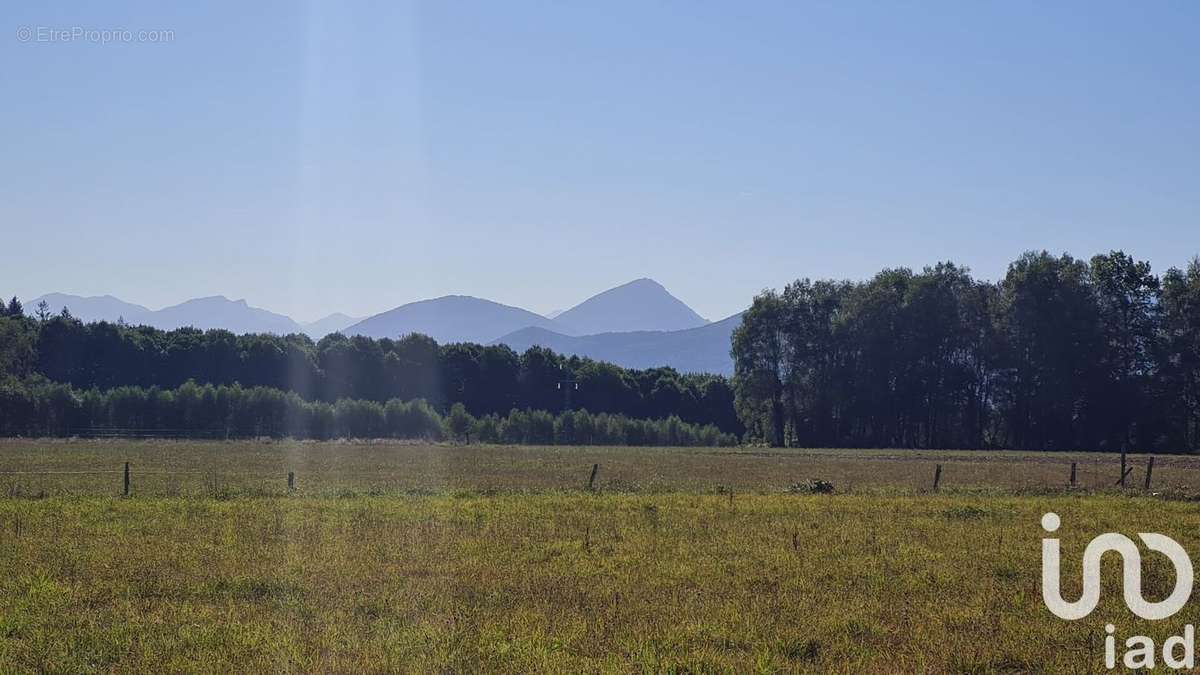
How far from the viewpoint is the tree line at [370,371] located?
132 meters

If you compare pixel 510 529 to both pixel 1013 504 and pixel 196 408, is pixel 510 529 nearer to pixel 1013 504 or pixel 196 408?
pixel 1013 504

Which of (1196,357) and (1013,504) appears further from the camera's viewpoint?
(1196,357)

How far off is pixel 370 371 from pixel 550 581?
403 feet

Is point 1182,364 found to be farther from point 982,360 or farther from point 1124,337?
point 982,360

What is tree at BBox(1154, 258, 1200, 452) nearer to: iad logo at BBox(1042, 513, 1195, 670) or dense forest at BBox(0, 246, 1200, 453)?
dense forest at BBox(0, 246, 1200, 453)

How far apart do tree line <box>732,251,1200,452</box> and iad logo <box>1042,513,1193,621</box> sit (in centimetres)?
8064

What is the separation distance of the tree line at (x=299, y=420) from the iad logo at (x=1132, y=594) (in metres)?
85.4

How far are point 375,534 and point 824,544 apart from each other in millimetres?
8862

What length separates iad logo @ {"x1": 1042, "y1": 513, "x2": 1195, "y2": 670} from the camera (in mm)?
12672

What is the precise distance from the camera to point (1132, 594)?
625 inches

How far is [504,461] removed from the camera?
62.8 metres

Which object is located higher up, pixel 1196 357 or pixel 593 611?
pixel 1196 357

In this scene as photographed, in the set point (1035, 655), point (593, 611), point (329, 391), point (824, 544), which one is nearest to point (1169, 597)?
point (1035, 655)

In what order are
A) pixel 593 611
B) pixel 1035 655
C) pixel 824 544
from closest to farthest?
pixel 1035 655 < pixel 593 611 < pixel 824 544
